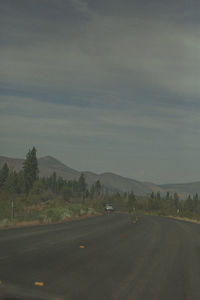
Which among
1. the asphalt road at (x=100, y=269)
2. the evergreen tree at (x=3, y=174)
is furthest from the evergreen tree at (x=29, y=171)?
the asphalt road at (x=100, y=269)

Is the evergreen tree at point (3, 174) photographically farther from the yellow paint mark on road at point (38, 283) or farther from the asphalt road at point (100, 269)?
the yellow paint mark on road at point (38, 283)

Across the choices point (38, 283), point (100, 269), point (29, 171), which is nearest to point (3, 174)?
point (29, 171)

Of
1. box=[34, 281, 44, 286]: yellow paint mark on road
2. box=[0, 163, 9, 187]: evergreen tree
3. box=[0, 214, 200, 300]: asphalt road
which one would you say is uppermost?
box=[0, 163, 9, 187]: evergreen tree

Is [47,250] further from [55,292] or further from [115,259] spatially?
[55,292]

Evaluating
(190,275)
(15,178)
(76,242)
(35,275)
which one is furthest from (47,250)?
(15,178)

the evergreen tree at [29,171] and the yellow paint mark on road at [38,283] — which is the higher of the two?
the evergreen tree at [29,171]

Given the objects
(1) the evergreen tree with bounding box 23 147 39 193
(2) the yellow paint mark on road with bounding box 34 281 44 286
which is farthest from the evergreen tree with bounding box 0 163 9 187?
(2) the yellow paint mark on road with bounding box 34 281 44 286

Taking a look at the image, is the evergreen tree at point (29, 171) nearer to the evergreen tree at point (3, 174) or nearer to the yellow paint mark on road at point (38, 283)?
the evergreen tree at point (3, 174)

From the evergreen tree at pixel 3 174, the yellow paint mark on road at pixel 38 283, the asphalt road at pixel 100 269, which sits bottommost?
the asphalt road at pixel 100 269

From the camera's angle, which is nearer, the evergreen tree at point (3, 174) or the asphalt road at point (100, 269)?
the asphalt road at point (100, 269)

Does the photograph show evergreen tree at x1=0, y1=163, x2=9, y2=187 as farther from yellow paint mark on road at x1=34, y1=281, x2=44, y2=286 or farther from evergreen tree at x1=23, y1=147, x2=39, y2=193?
yellow paint mark on road at x1=34, y1=281, x2=44, y2=286

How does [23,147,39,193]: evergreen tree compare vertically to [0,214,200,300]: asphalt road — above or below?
above

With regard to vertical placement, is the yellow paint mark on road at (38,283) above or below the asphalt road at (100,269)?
above

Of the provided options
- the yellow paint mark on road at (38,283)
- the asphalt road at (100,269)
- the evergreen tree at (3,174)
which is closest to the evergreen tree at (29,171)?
the evergreen tree at (3,174)
